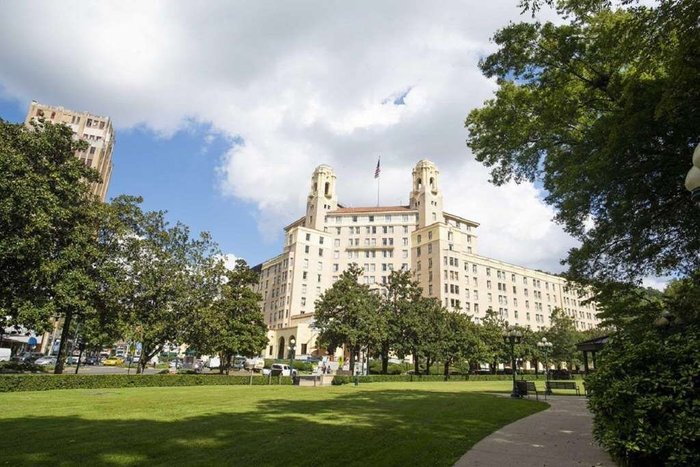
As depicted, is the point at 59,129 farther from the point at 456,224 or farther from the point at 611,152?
the point at 456,224

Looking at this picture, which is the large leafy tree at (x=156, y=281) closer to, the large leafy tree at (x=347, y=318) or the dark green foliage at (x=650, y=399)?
the large leafy tree at (x=347, y=318)

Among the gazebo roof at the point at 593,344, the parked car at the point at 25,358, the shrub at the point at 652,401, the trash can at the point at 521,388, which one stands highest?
the gazebo roof at the point at 593,344

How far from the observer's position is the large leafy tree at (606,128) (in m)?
11.2

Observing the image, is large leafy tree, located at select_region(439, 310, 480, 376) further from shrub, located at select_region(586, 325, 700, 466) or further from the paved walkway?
shrub, located at select_region(586, 325, 700, 466)

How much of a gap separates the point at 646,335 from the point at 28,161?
103 feet

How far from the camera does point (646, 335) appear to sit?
27.9 ft

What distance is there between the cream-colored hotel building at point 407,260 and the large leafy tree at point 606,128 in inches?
3009

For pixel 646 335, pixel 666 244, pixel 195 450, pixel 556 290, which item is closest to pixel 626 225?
pixel 666 244

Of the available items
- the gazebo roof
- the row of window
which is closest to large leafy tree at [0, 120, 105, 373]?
the gazebo roof

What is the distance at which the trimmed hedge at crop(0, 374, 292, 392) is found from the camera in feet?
74.1

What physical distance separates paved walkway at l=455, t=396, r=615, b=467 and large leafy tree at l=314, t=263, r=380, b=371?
33598 mm

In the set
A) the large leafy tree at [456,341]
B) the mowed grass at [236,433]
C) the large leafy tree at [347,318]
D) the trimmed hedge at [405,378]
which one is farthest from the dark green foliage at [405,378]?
the mowed grass at [236,433]

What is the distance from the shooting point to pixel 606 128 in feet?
41.5

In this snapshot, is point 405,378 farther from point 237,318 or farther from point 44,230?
point 44,230
